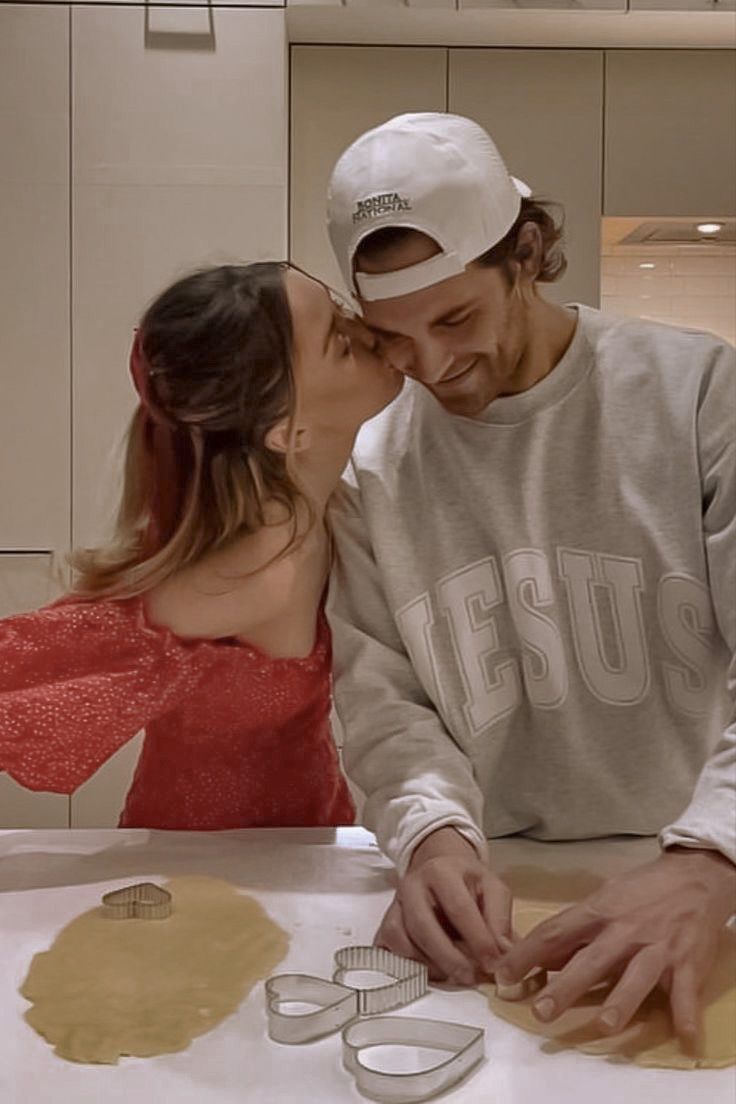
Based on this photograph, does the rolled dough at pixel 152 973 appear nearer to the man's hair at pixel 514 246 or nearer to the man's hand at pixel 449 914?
the man's hand at pixel 449 914

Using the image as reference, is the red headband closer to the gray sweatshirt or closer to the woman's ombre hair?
the woman's ombre hair

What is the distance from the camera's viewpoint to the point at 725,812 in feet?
2.59

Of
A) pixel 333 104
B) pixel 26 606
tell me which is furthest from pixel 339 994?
pixel 333 104

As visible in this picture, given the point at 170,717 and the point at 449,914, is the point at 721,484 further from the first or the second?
the point at 170,717

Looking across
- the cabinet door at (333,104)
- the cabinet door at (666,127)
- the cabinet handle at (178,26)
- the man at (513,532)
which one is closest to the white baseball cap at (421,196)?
the man at (513,532)

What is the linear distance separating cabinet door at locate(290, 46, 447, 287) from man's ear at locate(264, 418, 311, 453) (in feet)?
4.69

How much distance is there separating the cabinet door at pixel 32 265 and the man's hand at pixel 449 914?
4.99 ft

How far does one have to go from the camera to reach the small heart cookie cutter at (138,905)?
871 millimetres

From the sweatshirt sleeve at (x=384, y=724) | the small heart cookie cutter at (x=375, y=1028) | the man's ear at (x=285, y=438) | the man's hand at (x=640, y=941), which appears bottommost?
the small heart cookie cutter at (x=375, y=1028)

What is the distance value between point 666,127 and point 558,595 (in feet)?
5.71

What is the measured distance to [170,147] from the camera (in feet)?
7.23

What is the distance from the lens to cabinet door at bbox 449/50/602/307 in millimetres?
2441

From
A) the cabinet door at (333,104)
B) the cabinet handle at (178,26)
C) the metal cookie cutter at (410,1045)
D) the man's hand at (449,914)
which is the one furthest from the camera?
the cabinet door at (333,104)

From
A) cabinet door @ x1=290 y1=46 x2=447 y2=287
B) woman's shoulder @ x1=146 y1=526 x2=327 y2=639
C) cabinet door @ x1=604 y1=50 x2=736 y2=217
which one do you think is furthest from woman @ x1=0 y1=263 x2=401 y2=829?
cabinet door @ x1=604 y1=50 x2=736 y2=217
